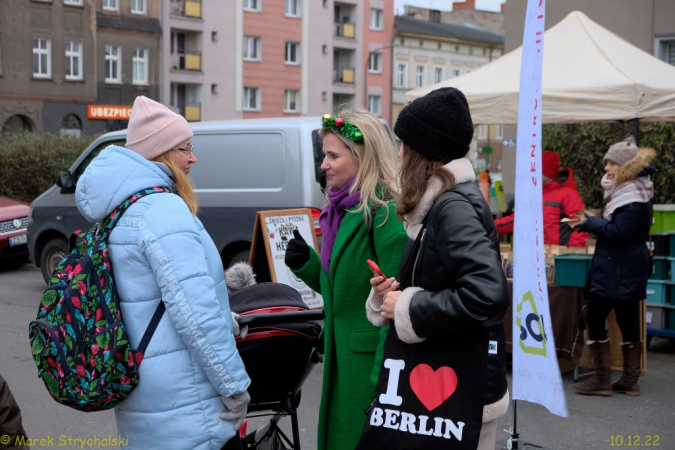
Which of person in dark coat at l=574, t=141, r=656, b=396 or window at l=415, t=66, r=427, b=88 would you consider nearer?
person in dark coat at l=574, t=141, r=656, b=396

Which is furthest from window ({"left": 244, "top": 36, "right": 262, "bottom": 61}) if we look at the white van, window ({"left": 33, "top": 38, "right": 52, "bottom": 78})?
the white van

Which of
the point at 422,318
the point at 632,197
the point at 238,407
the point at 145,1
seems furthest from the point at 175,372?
the point at 145,1

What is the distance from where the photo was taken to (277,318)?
11.8ft

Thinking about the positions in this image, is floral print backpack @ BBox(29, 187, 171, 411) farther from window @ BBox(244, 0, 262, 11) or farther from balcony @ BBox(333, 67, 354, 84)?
balcony @ BBox(333, 67, 354, 84)

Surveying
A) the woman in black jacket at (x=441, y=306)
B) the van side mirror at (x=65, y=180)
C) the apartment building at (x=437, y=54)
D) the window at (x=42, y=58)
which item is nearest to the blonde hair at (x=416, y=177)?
the woman in black jacket at (x=441, y=306)

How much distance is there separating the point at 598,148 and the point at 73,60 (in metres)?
35.4

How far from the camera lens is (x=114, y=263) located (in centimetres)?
292

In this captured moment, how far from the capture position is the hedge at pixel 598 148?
12.3 m

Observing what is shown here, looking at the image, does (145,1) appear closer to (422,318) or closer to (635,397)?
(635,397)

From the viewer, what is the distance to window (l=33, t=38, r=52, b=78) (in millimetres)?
41500

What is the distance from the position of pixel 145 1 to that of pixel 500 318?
4743 cm

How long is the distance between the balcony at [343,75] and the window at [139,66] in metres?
15.7

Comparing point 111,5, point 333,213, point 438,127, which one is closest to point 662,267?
point 333,213

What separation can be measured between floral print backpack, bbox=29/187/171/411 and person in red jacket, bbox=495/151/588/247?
18.5ft
